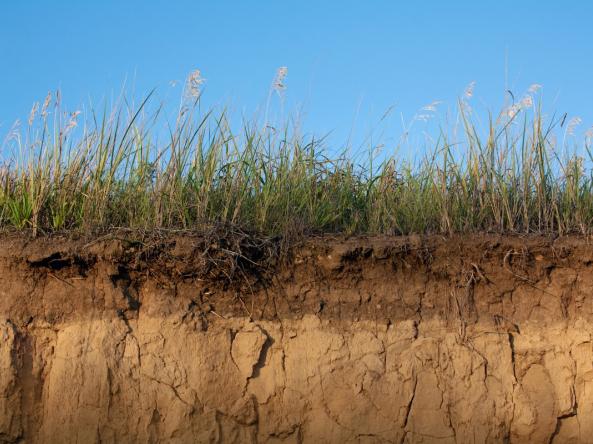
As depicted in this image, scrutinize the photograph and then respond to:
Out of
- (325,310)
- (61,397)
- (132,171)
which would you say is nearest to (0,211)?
(132,171)

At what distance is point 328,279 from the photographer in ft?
15.4

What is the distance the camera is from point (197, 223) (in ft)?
15.4

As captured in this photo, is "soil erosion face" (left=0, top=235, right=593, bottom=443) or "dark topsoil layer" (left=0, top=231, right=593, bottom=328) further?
"dark topsoil layer" (left=0, top=231, right=593, bottom=328)

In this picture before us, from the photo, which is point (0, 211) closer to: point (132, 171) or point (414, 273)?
point (132, 171)

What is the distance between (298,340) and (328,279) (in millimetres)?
434

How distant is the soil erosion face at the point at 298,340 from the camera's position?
4496 millimetres

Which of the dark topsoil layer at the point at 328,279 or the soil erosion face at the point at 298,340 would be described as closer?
the soil erosion face at the point at 298,340

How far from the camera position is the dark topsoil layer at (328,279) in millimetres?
4641

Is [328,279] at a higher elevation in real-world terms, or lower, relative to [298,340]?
higher

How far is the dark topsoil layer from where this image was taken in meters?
4.64

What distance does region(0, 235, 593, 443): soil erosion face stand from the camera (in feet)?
14.8

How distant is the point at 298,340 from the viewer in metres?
4.62

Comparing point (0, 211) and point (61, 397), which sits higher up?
point (0, 211)

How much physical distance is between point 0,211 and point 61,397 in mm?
1342
